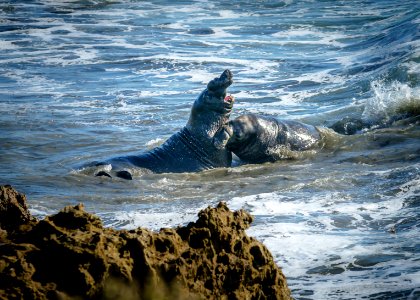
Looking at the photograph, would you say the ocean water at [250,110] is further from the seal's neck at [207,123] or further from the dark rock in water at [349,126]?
the seal's neck at [207,123]

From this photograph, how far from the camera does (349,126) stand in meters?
11.6

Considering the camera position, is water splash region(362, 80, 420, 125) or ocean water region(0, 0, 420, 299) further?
water splash region(362, 80, 420, 125)

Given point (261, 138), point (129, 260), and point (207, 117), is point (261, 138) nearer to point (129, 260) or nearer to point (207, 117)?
point (207, 117)

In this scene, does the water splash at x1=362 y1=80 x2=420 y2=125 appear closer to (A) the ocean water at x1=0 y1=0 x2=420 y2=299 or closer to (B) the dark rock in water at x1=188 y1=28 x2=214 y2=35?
(A) the ocean water at x1=0 y1=0 x2=420 y2=299

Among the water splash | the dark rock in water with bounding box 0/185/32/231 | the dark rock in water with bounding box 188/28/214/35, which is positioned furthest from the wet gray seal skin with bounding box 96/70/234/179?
the dark rock in water with bounding box 188/28/214/35

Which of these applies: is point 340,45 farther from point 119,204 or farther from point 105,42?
point 119,204

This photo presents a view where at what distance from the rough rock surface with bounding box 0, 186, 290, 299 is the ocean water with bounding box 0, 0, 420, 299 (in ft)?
3.83

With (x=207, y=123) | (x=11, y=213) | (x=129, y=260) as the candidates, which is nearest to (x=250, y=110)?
(x=207, y=123)

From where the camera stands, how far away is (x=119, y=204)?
801 centimetres

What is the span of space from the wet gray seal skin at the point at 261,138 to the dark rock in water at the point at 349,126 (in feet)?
3.64

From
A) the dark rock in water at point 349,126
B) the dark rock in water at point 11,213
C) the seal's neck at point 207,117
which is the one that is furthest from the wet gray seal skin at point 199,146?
the dark rock in water at point 11,213

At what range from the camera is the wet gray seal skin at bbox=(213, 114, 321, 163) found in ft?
31.3

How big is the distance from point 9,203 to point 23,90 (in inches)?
459

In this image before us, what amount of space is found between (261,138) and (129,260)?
253 inches
